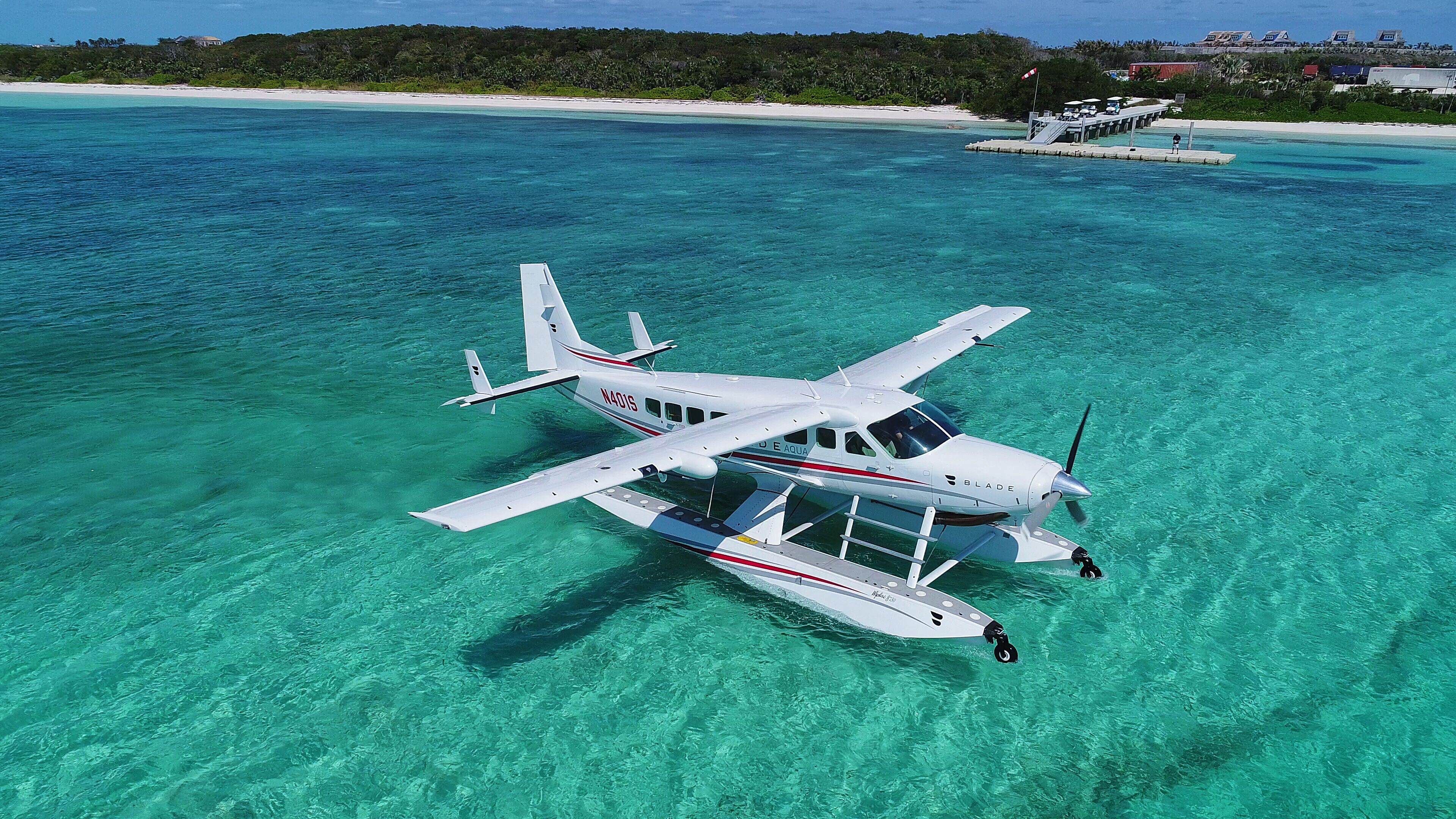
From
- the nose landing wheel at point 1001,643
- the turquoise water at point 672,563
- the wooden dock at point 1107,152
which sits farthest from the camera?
the wooden dock at point 1107,152

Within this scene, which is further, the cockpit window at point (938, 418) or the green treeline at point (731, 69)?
the green treeline at point (731, 69)

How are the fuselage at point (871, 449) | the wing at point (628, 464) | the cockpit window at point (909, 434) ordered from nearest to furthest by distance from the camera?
the wing at point (628, 464) → the fuselage at point (871, 449) → the cockpit window at point (909, 434)

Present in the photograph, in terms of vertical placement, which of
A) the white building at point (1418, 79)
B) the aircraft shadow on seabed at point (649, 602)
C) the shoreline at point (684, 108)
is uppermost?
the white building at point (1418, 79)

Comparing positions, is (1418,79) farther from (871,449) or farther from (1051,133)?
(871,449)

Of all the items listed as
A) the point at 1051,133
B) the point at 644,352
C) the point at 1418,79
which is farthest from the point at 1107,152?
the point at 1418,79

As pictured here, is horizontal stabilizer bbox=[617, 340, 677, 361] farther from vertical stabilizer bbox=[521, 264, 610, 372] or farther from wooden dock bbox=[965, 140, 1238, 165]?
wooden dock bbox=[965, 140, 1238, 165]

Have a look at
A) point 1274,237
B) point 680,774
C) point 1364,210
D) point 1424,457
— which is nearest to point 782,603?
point 680,774

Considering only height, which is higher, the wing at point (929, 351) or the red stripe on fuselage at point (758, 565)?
the wing at point (929, 351)

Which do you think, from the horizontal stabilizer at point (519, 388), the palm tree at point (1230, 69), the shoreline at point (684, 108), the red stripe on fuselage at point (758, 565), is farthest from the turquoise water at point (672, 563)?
the palm tree at point (1230, 69)

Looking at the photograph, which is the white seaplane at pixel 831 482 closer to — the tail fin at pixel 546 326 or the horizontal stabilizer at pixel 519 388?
the horizontal stabilizer at pixel 519 388
